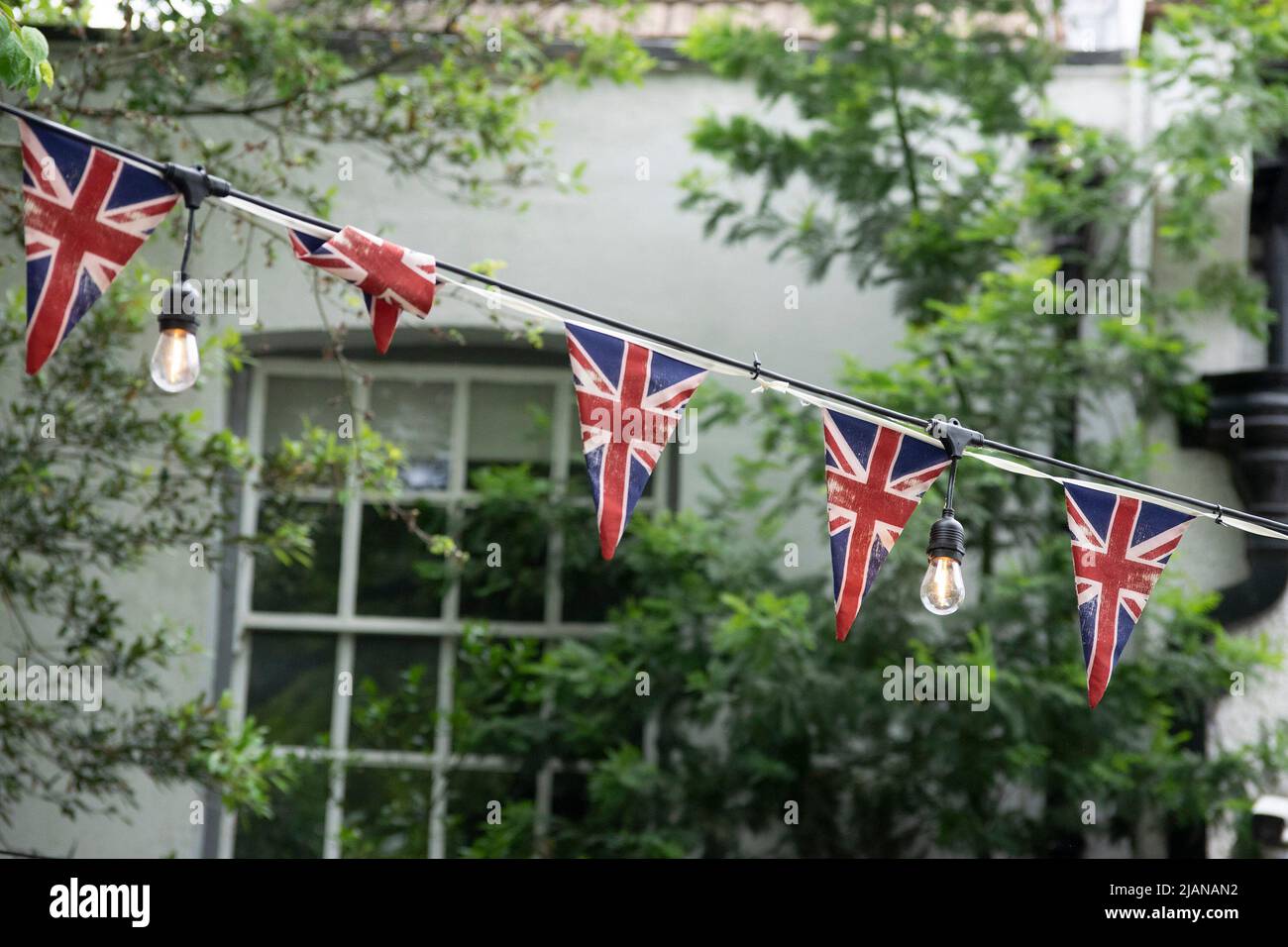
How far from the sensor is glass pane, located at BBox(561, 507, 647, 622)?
23.2ft

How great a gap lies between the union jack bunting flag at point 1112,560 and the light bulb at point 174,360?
2262 millimetres

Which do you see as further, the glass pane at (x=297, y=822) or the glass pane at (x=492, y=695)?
the glass pane at (x=297, y=822)

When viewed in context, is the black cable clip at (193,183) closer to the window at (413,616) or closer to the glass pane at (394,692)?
the window at (413,616)

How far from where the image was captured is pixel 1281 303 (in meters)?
6.68

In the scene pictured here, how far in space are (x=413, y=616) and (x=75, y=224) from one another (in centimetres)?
424

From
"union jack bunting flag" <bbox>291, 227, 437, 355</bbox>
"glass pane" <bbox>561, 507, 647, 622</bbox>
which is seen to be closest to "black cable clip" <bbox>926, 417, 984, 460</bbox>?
"union jack bunting flag" <bbox>291, 227, 437, 355</bbox>

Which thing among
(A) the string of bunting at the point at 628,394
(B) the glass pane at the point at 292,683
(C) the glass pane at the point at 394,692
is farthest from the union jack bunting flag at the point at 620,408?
(B) the glass pane at the point at 292,683

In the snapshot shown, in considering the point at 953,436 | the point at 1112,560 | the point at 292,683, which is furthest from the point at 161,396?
the point at 1112,560

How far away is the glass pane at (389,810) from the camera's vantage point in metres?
6.95

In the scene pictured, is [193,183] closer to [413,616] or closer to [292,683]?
[413,616]

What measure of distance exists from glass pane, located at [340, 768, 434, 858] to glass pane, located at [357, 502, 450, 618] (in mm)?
775

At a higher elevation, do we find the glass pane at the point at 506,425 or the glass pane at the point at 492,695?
the glass pane at the point at 506,425

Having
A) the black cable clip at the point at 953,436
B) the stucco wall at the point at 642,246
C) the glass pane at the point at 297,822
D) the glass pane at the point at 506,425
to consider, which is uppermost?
the stucco wall at the point at 642,246

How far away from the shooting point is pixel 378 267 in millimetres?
3467
